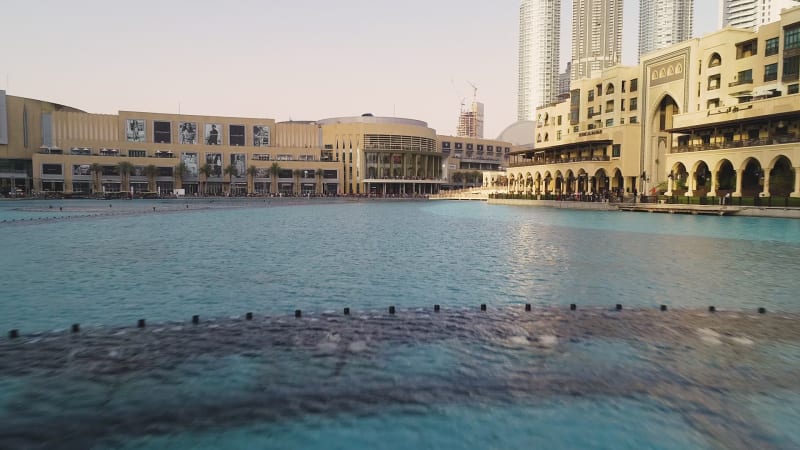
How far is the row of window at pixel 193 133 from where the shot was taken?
116562 mm

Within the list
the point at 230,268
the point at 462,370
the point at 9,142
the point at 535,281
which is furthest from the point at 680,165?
the point at 9,142

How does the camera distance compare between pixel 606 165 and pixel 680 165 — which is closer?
pixel 680 165

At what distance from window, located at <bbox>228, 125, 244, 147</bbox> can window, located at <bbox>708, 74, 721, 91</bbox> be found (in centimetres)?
9636

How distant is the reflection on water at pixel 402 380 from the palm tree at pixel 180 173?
112651 millimetres

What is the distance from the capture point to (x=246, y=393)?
721 cm

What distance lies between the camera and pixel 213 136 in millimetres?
121625

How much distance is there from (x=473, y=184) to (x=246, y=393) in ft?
493

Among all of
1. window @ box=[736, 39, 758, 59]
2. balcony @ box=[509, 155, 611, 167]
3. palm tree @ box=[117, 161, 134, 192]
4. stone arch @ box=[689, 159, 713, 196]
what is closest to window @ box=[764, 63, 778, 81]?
window @ box=[736, 39, 758, 59]

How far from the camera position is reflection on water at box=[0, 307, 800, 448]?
6234 mm

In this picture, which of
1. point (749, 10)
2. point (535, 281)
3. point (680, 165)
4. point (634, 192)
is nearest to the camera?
Result: point (535, 281)

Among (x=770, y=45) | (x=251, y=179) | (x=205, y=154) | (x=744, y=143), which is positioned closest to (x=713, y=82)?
(x=770, y=45)

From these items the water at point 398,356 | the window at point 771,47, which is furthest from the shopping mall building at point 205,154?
the water at point 398,356

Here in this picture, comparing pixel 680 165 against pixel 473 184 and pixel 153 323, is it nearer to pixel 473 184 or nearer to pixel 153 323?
pixel 153 323

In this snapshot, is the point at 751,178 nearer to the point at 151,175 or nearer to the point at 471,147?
the point at 151,175
